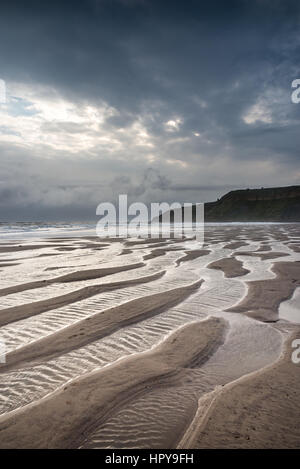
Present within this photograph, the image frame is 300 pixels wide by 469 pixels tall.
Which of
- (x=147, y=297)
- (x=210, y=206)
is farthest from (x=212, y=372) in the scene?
(x=210, y=206)

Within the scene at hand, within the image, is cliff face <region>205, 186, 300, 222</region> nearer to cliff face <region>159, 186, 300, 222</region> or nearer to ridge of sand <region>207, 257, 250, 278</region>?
cliff face <region>159, 186, 300, 222</region>

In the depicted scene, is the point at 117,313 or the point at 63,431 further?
the point at 117,313

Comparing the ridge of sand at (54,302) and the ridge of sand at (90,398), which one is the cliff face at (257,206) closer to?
the ridge of sand at (54,302)

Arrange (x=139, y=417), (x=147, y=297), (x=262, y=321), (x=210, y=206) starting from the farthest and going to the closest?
1. (x=210, y=206)
2. (x=147, y=297)
3. (x=262, y=321)
4. (x=139, y=417)

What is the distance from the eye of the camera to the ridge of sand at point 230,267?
7.19 m

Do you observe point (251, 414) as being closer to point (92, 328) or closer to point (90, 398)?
point (90, 398)

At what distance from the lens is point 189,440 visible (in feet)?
5.78

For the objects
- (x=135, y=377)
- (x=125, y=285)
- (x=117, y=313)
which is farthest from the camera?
(x=125, y=285)

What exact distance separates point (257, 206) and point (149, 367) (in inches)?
5370

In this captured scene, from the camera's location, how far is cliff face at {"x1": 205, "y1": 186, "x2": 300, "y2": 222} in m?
109

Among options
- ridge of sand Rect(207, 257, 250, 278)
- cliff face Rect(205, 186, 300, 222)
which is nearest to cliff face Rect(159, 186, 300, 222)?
cliff face Rect(205, 186, 300, 222)

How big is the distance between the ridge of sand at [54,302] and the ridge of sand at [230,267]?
2396mm

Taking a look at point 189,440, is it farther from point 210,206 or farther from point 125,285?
point 210,206
